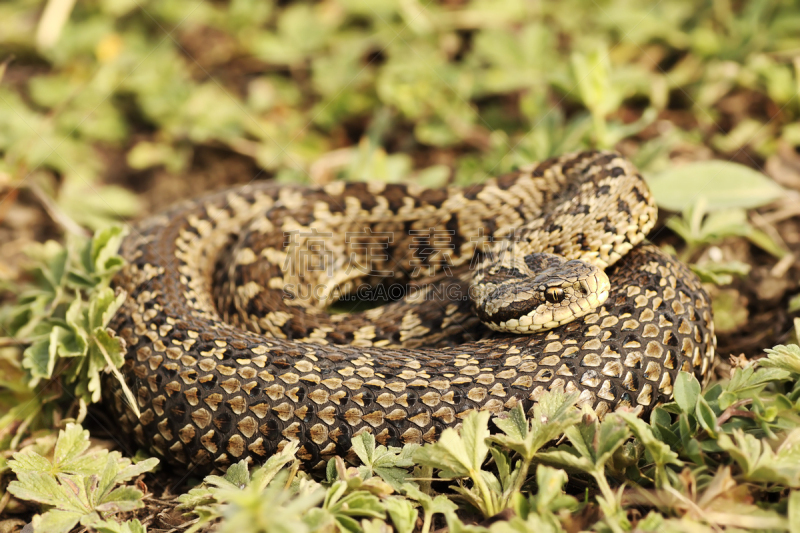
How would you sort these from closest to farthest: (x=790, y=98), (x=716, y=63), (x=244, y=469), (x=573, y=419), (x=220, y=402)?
(x=573, y=419) → (x=244, y=469) → (x=220, y=402) → (x=790, y=98) → (x=716, y=63)

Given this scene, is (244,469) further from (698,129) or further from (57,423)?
(698,129)

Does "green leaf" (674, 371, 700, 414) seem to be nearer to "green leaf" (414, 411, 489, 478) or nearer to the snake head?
the snake head

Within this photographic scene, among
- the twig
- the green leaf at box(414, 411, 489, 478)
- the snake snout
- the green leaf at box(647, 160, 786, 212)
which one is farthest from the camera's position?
Answer: the twig

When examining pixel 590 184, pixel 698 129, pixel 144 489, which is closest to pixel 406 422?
pixel 144 489

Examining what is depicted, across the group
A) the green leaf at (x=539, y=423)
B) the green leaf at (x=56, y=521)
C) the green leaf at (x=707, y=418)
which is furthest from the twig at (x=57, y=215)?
the green leaf at (x=707, y=418)

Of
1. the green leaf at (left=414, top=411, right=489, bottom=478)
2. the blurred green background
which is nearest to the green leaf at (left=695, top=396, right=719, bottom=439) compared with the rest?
the green leaf at (left=414, top=411, right=489, bottom=478)

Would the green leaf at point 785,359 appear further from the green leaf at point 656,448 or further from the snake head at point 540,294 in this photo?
the snake head at point 540,294
